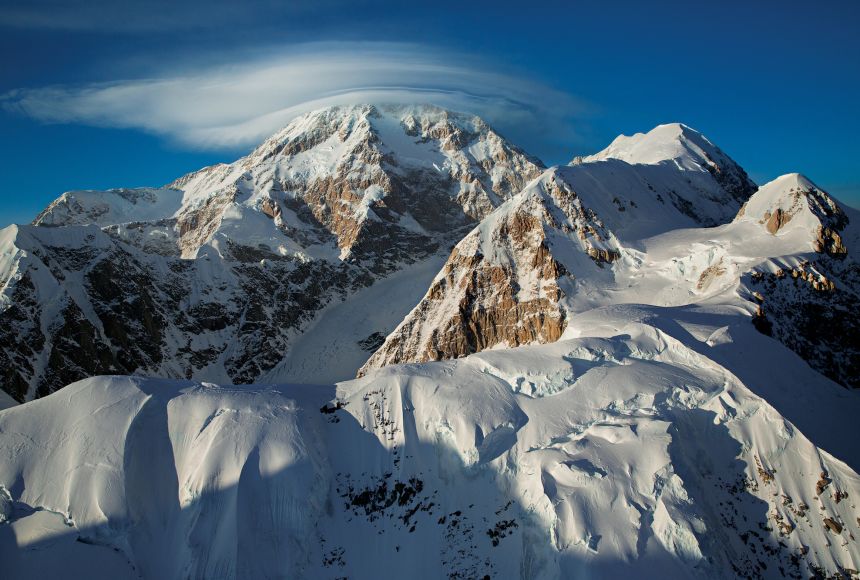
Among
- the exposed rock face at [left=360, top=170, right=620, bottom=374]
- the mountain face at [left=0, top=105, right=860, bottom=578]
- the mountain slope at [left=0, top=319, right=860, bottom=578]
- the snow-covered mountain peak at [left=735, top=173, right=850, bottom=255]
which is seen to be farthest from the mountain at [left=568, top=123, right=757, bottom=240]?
the mountain slope at [left=0, top=319, right=860, bottom=578]

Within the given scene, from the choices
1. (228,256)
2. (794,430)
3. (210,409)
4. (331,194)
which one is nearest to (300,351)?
(228,256)

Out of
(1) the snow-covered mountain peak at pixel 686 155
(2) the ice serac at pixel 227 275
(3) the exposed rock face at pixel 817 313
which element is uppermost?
(1) the snow-covered mountain peak at pixel 686 155

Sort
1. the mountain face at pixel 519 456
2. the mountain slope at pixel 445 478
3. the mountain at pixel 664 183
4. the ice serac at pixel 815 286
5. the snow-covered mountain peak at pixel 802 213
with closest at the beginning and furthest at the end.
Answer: the mountain slope at pixel 445 478, the mountain face at pixel 519 456, the ice serac at pixel 815 286, the snow-covered mountain peak at pixel 802 213, the mountain at pixel 664 183

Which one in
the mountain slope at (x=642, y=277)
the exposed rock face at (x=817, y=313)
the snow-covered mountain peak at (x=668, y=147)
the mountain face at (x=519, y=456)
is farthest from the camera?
the snow-covered mountain peak at (x=668, y=147)

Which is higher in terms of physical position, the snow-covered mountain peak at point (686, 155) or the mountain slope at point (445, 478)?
the snow-covered mountain peak at point (686, 155)

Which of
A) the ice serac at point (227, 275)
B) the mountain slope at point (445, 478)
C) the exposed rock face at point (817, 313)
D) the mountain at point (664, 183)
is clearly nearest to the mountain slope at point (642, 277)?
the exposed rock face at point (817, 313)

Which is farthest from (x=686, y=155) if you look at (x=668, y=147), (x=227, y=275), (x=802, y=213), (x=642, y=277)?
(x=227, y=275)

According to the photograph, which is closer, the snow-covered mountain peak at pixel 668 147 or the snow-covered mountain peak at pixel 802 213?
the snow-covered mountain peak at pixel 802 213

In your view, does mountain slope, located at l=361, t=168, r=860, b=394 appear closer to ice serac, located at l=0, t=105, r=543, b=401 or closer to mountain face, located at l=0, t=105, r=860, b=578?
mountain face, located at l=0, t=105, r=860, b=578

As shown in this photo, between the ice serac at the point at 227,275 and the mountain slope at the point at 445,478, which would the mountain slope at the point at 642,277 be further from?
the ice serac at the point at 227,275
